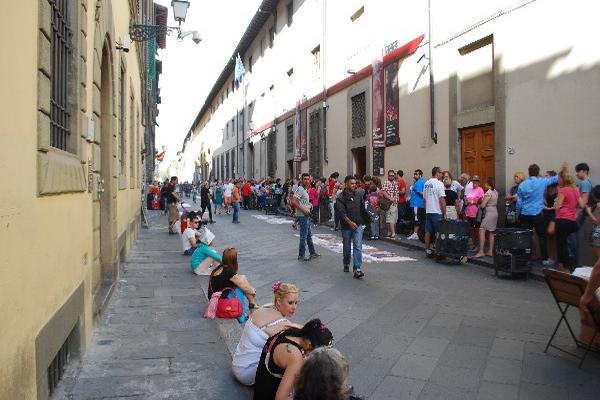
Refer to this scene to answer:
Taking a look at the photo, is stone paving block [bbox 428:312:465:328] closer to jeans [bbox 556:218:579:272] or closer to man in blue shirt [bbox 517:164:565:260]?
jeans [bbox 556:218:579:272]

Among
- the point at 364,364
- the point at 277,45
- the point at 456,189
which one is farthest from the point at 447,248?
the point at 277,45

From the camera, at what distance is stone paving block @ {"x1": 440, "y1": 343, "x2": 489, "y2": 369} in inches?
193

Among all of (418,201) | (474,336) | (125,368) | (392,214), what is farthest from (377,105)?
(125,368)

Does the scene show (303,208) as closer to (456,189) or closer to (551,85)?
(456,189)

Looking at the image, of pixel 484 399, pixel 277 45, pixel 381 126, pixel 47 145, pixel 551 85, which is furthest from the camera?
pixel 277 45

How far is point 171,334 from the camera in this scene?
5.65 meters

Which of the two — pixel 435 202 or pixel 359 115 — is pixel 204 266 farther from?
pixel 359 115

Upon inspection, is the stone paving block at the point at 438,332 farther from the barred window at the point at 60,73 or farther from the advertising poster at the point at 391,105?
the advertising poster at the point at 391,105

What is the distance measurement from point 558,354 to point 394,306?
224cm

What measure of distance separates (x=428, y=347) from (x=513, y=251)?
168 inches

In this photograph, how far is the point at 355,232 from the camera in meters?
9.34

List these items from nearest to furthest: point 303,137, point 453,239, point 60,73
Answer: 1. point 60,73
2. point 453,239
3. point 303,137

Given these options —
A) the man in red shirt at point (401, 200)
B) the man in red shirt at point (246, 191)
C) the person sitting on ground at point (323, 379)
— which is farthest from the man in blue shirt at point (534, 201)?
the man in red shirt at point (246, 191)

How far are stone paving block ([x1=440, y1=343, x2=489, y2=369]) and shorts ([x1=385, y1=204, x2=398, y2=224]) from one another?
370 inches
